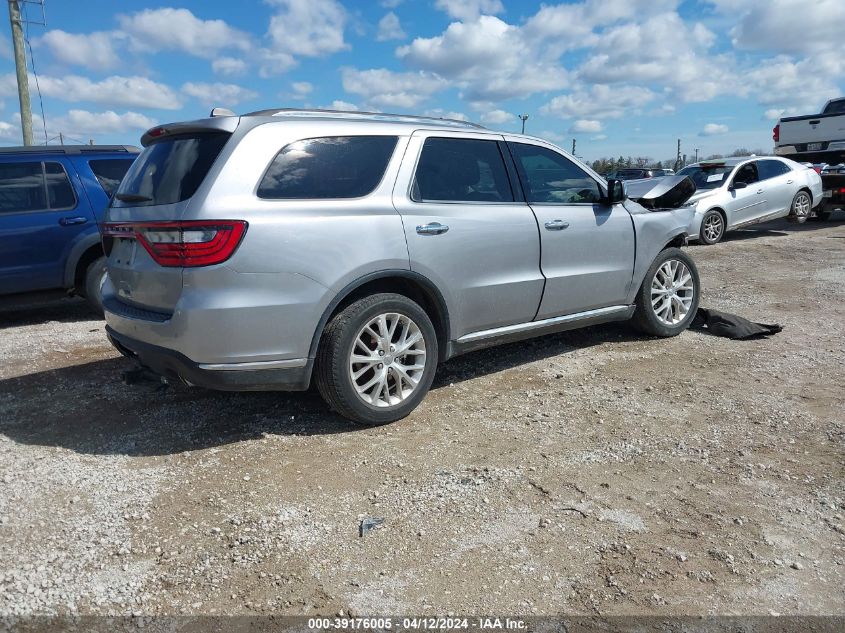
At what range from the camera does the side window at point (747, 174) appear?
1287 cm

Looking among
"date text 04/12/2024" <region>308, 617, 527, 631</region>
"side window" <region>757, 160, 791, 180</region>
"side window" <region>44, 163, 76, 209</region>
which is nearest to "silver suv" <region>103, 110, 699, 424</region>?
"date text 04/12/2024" <region>308, 617, 527, 631</region>

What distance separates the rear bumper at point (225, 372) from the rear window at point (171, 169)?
82 cm

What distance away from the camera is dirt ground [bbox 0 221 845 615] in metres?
2.54

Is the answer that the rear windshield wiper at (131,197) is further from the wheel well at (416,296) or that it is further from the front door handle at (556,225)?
the front door handle at (556,225)

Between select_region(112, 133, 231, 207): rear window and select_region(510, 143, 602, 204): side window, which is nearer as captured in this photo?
select_region(112, 133, 231, 207): rear window

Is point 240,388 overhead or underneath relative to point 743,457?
overhead

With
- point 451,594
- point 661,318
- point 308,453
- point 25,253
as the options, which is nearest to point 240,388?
point 308,453

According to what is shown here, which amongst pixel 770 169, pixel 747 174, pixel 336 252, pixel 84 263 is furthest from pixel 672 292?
pixel 770 169

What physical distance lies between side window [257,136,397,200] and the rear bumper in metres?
0.91

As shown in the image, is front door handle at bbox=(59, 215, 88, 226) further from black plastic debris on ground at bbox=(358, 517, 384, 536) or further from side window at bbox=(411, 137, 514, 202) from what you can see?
black plastic debris on ground at bbox=(358, 517, 384, 536)

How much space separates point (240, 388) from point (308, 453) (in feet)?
1.72

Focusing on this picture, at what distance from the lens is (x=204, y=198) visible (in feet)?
11.2

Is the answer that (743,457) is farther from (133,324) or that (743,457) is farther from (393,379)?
(133,324)

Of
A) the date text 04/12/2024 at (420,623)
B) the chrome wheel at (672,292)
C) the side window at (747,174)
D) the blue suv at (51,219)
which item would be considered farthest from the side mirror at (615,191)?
the side window at (747,174)
